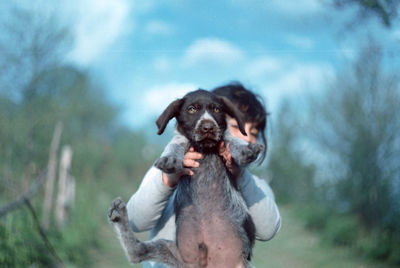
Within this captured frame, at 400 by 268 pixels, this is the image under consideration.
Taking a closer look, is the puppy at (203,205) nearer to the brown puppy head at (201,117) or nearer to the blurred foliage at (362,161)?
the brown puppy head at (201,117)

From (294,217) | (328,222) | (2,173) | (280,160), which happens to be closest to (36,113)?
(2,173)

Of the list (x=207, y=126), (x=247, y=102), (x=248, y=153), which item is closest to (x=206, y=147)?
(x=207, y=126)

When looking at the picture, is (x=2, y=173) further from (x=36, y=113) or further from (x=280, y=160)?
(x=280, y=160)

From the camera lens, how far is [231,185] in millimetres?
2832

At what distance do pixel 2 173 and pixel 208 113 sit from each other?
5889 mm

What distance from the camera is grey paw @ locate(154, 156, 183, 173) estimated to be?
2.28m

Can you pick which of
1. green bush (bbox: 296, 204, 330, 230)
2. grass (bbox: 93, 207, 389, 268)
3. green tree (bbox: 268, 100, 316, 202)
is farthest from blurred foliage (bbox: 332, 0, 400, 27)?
green tree (bbox: 268, 100, 316, 202)

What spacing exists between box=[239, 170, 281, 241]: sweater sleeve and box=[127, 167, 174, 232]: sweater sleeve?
0.64m

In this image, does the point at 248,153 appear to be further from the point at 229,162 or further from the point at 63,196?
the point at 63,196

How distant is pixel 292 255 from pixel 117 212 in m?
8.33

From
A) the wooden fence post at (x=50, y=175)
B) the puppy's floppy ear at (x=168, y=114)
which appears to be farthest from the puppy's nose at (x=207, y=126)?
the wooden fence post at (x=50, y=175)

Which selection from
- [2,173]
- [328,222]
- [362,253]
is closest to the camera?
[2,173]

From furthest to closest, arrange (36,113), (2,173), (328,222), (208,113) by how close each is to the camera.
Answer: (328,222)
(36,113)
(2,173)
(208,113)

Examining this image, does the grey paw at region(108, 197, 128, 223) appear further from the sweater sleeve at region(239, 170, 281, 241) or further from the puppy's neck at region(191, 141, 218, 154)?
the sweater sleeve at region(239, 170, 281, 241)
